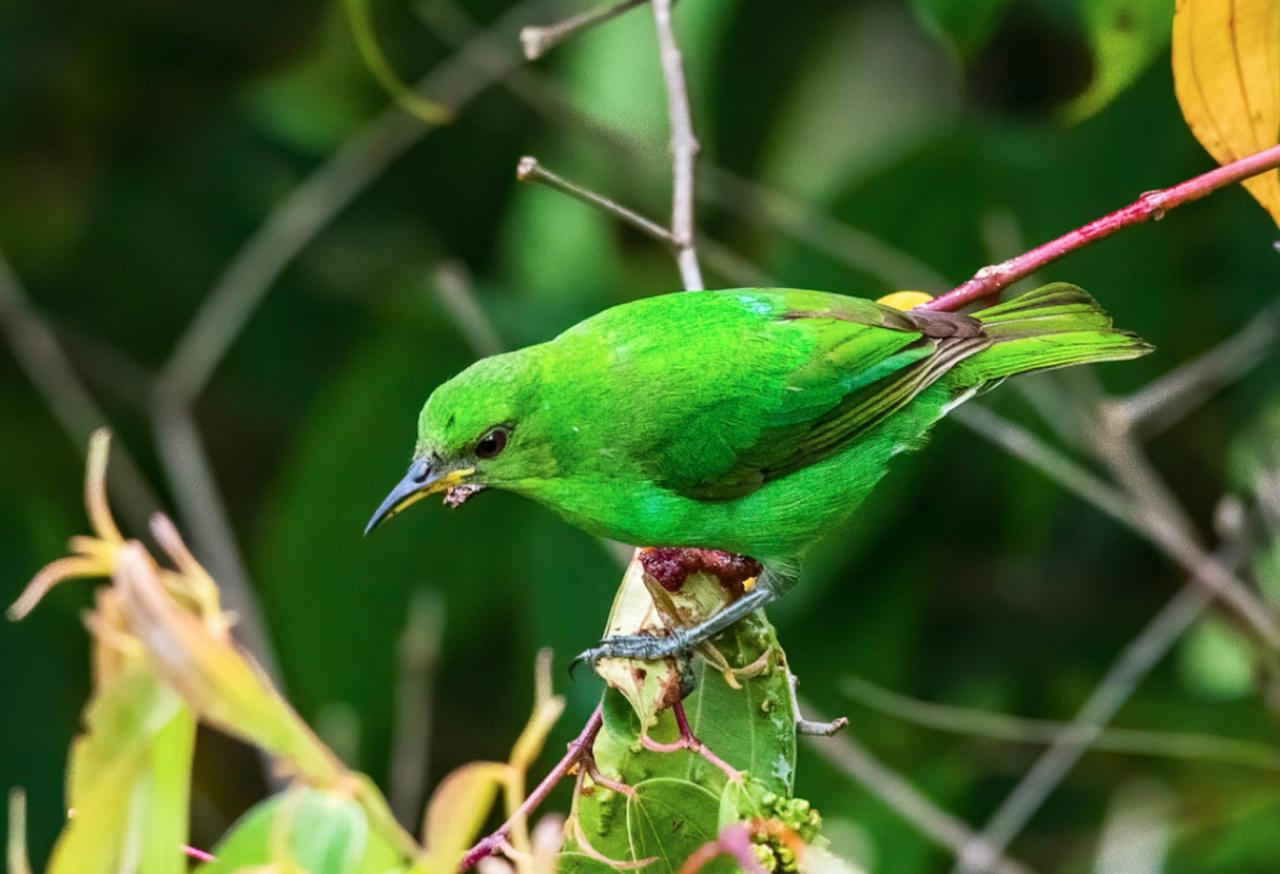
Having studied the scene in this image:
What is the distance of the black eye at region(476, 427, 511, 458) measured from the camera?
272 centimetres

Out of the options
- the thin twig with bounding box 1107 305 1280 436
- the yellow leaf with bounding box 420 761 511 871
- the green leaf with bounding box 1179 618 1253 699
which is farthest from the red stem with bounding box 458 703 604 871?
the green leaf with bounding box 1179 618 1253 699

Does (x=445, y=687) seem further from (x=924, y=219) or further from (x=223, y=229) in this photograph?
(x=924, y=219)

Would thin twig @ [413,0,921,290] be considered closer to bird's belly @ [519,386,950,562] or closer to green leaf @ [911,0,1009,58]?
bird's belly @ [519,386,950,562]

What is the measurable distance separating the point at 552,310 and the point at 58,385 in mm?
1534

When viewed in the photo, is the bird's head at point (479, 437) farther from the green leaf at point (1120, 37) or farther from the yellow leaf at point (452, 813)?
the yellow leaf at point (452, 813)

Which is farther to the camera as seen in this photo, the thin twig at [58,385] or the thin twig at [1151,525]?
the thin twig at [58,385]

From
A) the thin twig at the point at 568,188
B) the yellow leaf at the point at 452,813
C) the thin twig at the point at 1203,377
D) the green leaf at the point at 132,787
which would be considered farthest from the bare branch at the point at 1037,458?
the green leaf at the point at 132,787

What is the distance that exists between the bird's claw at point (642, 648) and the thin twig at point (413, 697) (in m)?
1.73

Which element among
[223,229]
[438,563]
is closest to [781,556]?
[438,563]

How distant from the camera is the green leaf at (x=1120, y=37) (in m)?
2.46

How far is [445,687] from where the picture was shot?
211 inches

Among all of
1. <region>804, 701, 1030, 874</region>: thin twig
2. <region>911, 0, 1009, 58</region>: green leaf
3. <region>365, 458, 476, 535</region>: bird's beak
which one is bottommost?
<region>804, 701, 1030, 874</region>: thin twig

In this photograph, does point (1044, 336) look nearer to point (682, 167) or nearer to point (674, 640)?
point (682, 167)

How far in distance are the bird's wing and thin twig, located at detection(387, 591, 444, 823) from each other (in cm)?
141
